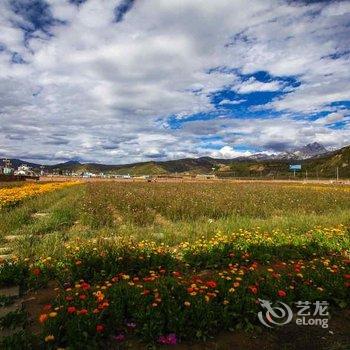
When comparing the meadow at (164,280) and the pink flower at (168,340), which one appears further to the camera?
the meadow at (164,280)

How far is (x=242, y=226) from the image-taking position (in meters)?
11.9

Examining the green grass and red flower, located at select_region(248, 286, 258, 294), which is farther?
the green grass

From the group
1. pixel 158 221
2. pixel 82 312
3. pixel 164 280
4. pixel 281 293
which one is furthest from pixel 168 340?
pixel 158 221

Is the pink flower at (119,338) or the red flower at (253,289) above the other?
the red flower at (253,289)

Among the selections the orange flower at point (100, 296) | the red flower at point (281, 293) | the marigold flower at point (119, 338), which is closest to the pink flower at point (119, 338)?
the marigold flower at point (119, 338)

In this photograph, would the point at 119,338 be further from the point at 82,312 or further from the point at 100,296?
the point at 100,296

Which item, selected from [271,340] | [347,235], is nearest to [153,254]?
[271,340]

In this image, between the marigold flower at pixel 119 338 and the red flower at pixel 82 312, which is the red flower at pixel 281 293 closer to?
the marigold flower at pixel 119 338

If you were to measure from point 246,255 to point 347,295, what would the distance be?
2.26 m

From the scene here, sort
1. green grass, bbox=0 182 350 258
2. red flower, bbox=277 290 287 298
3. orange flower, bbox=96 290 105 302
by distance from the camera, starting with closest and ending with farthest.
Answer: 1. orange flower, bbox=96 290 105 302
2. red flower, bbox=277 290 287 298
3. green grass, bbox=0 182 350 258

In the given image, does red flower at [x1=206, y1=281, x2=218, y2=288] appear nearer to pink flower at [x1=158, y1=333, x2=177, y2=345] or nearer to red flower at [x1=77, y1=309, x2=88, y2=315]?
pink flower at [x1=158, y1=333, x2=177, y2=345]

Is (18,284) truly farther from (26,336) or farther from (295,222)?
(295,222)

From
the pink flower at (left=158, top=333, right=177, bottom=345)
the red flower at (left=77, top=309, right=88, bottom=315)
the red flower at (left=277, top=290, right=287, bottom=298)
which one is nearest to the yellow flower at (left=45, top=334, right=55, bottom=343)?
the red flower at (left=77, top=309, right=88, bottom=315)

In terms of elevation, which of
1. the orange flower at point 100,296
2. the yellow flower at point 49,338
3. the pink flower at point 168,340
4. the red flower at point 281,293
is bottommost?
the pink flower at point 168,340
